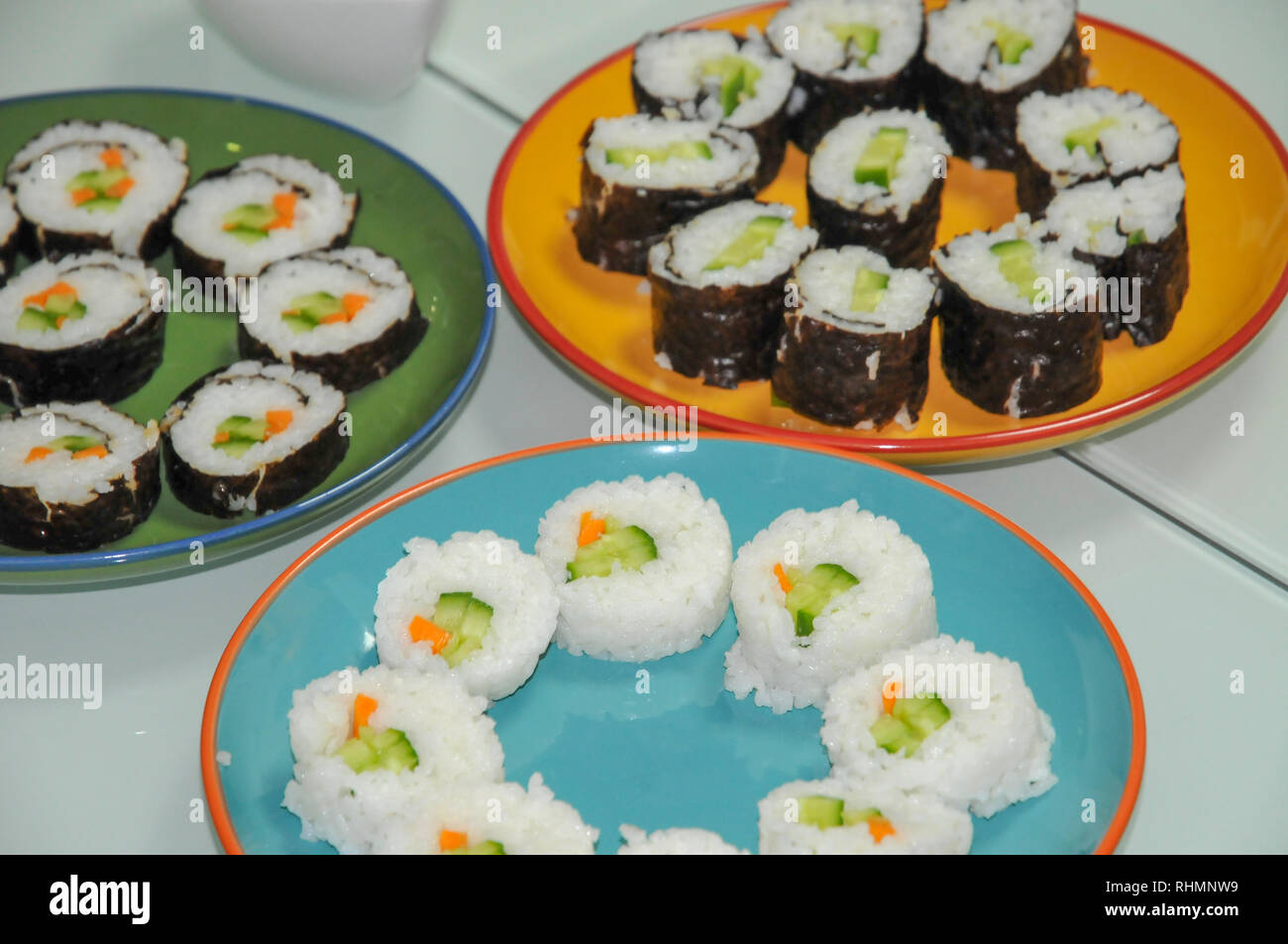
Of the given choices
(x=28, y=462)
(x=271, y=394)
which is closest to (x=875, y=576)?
(x=271, y=394)

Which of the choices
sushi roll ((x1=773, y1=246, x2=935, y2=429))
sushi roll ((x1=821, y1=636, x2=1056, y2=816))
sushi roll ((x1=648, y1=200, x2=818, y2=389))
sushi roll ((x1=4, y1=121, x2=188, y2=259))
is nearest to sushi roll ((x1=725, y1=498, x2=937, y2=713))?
sushi roll ((x1=821, y1=636, x2=1056, y2=816))

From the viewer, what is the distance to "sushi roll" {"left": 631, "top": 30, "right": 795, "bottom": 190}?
2.58m

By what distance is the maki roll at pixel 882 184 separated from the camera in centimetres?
235

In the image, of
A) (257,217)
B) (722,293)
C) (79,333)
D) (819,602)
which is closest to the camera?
(819,602)

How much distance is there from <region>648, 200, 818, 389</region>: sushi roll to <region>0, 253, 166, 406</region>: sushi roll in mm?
841


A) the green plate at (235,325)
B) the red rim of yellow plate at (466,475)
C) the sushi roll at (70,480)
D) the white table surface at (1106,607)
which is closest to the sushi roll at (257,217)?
the green plate at (235,325)

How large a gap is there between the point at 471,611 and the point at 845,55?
1.48 meters

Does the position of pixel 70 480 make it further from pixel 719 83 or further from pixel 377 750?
pixel 719 83

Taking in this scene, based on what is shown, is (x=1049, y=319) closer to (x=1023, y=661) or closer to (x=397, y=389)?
(x=1023, y=661)

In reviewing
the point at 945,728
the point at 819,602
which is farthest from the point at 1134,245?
the point at 945,728

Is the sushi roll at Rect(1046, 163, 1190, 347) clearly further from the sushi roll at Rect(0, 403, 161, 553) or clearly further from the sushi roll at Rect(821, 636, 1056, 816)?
the sushi roll at Rect(0, 403, 161, 553)

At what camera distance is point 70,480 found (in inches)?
76.7
